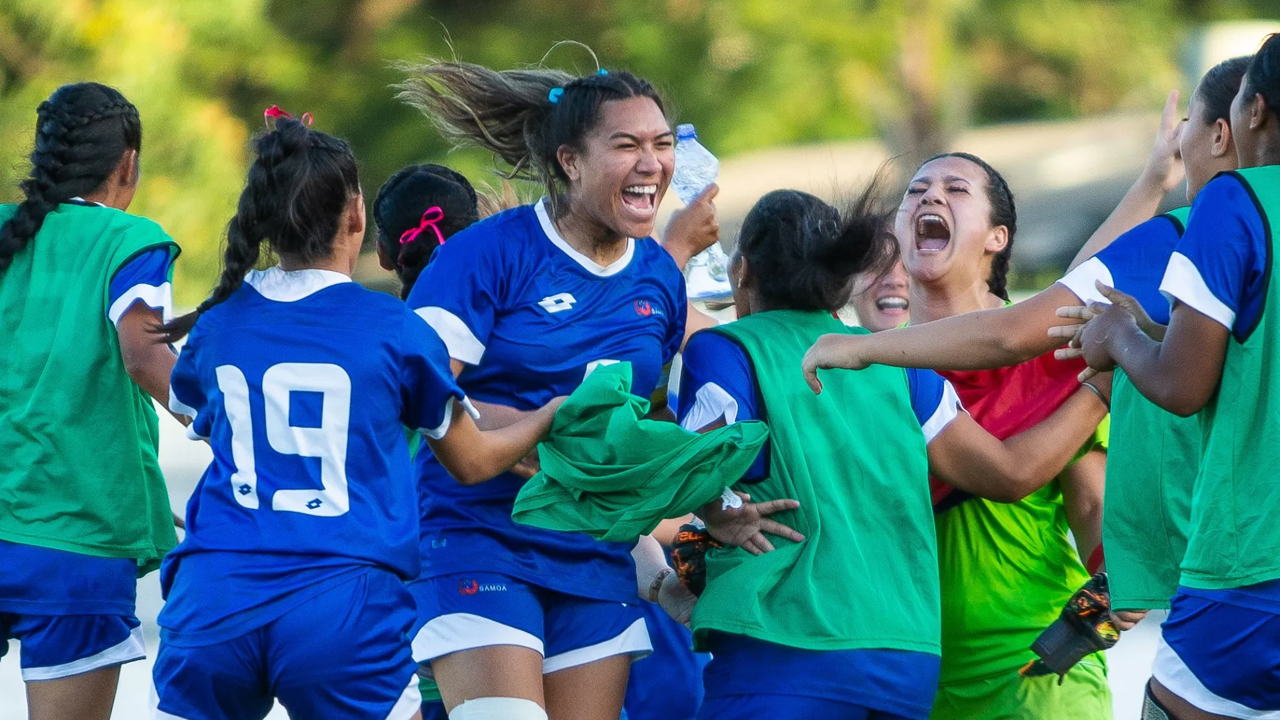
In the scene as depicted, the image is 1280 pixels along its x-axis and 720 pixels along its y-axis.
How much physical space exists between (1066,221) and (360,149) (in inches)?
316

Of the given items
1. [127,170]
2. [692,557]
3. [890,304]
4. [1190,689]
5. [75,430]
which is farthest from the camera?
[890,304]

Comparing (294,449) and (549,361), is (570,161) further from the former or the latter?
(294,449)

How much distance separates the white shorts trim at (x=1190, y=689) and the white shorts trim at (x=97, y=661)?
2.22 m

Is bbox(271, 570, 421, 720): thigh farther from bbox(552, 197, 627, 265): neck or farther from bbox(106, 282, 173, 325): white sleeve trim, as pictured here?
bbox(106, 282, 173, 325): white sleeve trim

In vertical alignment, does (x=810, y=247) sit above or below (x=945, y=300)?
above

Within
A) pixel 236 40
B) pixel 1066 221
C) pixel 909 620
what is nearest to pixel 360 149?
pixel 236 40

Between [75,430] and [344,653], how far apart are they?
1.14m

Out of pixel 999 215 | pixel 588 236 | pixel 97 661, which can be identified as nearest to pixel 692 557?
pixel 588 236

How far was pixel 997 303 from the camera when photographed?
163 inches

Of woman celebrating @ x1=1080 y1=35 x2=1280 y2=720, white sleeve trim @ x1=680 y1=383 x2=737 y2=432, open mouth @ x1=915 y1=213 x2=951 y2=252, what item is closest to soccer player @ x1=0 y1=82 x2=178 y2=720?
white sleeve trim @ x1=680 y1=383 x2=737 y2=432

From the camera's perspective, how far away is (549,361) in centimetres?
347

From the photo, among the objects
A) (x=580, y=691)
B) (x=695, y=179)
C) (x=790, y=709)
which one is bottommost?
(x=580, y=691)

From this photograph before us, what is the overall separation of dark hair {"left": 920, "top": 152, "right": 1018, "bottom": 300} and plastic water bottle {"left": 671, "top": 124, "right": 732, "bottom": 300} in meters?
0.55

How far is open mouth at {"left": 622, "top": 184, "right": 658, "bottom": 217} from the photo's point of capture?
3.55 metres
